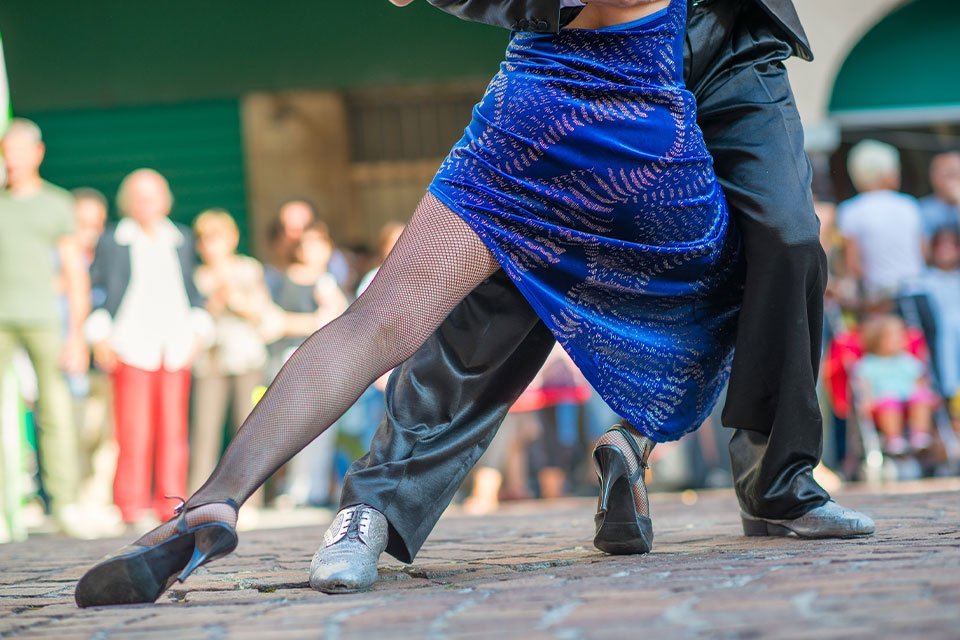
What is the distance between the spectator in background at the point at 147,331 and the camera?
827 centimetres

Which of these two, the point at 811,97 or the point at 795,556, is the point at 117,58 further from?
the point at 795,556

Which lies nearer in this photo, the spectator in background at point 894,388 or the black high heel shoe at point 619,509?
the black high heel shoe at point 619,509

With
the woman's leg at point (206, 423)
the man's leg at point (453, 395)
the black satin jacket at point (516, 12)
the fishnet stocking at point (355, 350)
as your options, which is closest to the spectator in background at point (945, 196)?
the woman's leg at point (206, 423)

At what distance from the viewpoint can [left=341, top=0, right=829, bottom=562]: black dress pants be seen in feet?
11.1

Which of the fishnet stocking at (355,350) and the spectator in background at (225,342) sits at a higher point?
the spectator in background at (225,342)

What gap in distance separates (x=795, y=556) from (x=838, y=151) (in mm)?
8870

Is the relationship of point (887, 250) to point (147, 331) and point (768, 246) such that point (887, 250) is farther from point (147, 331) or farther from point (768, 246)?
point (768, 246)

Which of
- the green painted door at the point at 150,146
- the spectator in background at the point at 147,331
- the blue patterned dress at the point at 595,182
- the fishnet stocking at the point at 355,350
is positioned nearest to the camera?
the fishnet stocking at the point at 355,350

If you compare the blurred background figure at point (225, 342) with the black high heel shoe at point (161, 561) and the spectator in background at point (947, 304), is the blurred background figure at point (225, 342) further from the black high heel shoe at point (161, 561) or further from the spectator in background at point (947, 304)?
the black high heel shoe at point (161, 561)

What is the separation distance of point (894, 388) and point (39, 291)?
5220mm

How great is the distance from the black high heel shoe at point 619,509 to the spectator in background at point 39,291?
4.84 m

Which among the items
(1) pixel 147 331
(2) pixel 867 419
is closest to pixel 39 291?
(1) pixel 147 331

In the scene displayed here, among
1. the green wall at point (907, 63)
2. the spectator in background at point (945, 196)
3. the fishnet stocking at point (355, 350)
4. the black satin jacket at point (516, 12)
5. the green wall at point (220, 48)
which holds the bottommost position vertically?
the fishnet stocking at point (355, 350)

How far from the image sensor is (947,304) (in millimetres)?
9188
